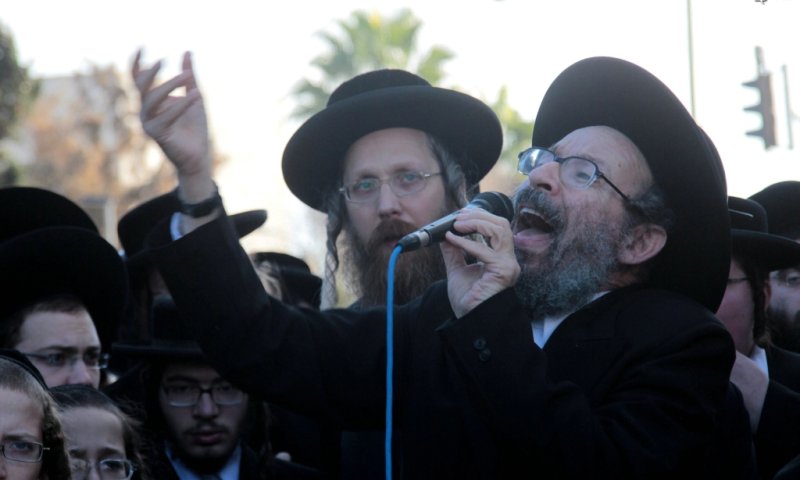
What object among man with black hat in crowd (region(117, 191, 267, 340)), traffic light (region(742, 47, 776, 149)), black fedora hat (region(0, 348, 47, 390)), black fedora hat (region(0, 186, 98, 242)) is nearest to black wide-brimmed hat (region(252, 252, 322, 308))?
man with black hat in crowd (region(117, 191, 267, 340))

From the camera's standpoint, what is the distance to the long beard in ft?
12.5

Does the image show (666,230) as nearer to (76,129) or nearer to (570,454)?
(570,454)

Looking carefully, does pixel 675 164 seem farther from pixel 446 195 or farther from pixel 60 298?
pixel 60 298

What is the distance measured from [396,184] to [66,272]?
5.01 ft

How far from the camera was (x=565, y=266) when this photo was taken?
381 cm

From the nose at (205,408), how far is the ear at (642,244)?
2.26 m

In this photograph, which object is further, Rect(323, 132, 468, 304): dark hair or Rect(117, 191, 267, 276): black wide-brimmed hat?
Rect(117, 191, 267, 276): black wide-brimmed hat

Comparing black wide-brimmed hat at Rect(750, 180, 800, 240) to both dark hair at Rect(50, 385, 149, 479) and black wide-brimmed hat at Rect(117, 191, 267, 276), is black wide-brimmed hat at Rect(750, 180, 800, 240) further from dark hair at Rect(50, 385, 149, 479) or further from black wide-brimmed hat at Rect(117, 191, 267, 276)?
dark hair at Rect(50, 385, 149, 479)

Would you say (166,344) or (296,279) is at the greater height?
(296,279)

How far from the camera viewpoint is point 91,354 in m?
5.48

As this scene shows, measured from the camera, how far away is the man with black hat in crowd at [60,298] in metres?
5.35

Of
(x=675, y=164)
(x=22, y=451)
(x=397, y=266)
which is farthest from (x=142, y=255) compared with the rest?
(x=675, y=164)

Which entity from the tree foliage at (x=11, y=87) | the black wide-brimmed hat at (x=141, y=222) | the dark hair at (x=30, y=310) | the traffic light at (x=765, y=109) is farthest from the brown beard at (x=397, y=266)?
the tree foliage at (x=11, y=87)

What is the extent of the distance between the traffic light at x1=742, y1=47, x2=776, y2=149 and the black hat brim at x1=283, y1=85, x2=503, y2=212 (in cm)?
938
